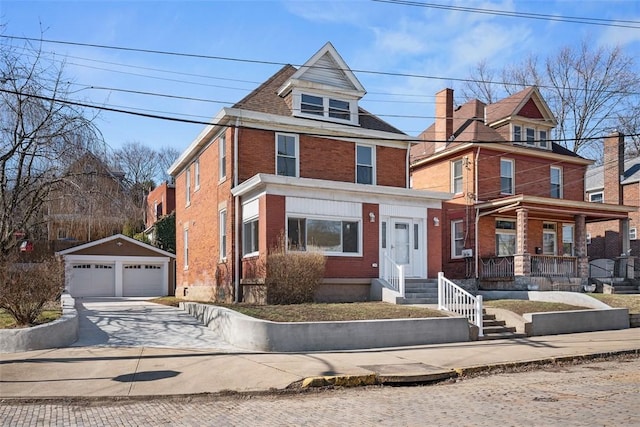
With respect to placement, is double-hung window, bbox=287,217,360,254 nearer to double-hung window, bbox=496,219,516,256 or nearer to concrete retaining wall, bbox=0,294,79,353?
concrete retaining wall, bbox=0,294,79,353

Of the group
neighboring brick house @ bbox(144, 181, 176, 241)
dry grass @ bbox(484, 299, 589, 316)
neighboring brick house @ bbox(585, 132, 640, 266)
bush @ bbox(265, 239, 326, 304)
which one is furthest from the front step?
neighboring brick house @ bbox(144, 181, 176, 241)

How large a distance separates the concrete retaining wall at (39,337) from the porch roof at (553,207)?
62.5 ft

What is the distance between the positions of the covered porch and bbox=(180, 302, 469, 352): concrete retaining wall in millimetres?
11346

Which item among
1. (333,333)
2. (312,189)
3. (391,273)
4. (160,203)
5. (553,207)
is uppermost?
(160,203)

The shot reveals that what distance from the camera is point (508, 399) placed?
28.2ft

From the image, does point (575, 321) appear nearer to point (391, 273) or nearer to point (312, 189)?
point (391, 273)

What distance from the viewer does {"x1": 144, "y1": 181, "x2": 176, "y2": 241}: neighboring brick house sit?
144 feet

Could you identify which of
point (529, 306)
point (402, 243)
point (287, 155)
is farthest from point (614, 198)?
point (287, 155)

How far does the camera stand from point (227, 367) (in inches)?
425

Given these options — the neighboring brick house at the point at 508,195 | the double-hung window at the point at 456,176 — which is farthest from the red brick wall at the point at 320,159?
the double-hung window at the point at 456,176

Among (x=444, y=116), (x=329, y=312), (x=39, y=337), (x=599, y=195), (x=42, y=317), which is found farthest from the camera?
(x=599, y=195)

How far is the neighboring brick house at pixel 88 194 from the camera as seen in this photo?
1777cm

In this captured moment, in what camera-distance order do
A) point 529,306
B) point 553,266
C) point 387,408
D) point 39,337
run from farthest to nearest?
point 553,266 < point 529,306 < point 39,337 < point 387,408

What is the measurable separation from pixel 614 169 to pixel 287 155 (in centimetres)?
2318
